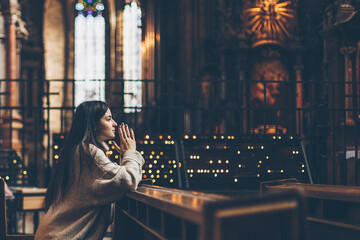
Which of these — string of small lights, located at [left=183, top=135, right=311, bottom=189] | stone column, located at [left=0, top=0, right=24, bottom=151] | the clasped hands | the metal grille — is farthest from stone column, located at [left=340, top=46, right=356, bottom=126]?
the clasped hands

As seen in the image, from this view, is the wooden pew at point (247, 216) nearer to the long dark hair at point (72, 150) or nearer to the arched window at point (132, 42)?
the long dark hair at point (72, 150)

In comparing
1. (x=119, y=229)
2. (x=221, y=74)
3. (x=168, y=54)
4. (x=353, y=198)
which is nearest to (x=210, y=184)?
(x=119, y=229)

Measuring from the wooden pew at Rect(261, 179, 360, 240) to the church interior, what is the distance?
0.04 feet

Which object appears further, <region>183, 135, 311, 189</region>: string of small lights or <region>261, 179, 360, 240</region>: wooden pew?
<region>183, 135, 311, 189</region>: string of small lights

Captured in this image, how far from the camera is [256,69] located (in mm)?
17516

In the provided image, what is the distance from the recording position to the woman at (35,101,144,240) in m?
3.44

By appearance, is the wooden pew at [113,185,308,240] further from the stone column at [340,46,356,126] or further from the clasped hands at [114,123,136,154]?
the stone column at [340,46,356,126]

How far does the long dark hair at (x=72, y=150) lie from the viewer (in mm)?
3539

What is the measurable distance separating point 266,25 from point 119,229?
1402cm

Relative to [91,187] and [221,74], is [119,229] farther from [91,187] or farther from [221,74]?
[221,74]

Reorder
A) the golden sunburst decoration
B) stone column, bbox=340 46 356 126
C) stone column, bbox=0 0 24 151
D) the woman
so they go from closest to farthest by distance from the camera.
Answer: the woman < stone column, bbox=340 46 356 126 < stone column, bbox=0 0 24 151 < the golden sunburst decoration

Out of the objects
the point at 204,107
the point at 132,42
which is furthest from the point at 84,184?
the point at 132,42

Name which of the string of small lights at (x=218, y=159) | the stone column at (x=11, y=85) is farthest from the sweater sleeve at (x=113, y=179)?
the stone column at (x=11, y=85)

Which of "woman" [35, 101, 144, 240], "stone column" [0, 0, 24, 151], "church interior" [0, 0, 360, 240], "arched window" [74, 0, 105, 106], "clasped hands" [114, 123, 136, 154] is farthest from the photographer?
"arched window" [74, 0, 105, 106]
